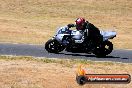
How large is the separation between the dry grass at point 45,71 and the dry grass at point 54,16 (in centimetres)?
944

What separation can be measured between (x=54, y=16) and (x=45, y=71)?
2398 centimetres

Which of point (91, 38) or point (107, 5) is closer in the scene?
point (91, 38)

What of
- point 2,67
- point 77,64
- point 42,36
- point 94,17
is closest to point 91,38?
point 77,64

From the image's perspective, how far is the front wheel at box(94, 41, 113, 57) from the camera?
21.4 metres

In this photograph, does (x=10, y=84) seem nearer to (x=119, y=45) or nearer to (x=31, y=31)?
(x=119, y=45)

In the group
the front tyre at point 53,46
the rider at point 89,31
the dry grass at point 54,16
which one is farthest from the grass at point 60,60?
the dry grass at point 54,16

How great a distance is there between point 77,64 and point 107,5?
2758 centimetres

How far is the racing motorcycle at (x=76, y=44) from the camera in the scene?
21.4 m

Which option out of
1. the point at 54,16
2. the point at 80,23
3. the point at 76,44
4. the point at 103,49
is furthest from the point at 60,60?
the point at 54,16

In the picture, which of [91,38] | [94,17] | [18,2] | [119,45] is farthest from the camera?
[18,2]

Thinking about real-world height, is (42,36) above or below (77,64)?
below

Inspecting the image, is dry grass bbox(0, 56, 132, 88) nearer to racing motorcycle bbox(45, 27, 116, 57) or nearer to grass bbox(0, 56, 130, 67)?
grass bbox(0, 56, 130, 67)

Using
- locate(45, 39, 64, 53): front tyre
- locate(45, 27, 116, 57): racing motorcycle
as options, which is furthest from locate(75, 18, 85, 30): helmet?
locate(45, 39, 64, 53): front tyre

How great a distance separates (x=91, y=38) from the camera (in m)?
21.5
